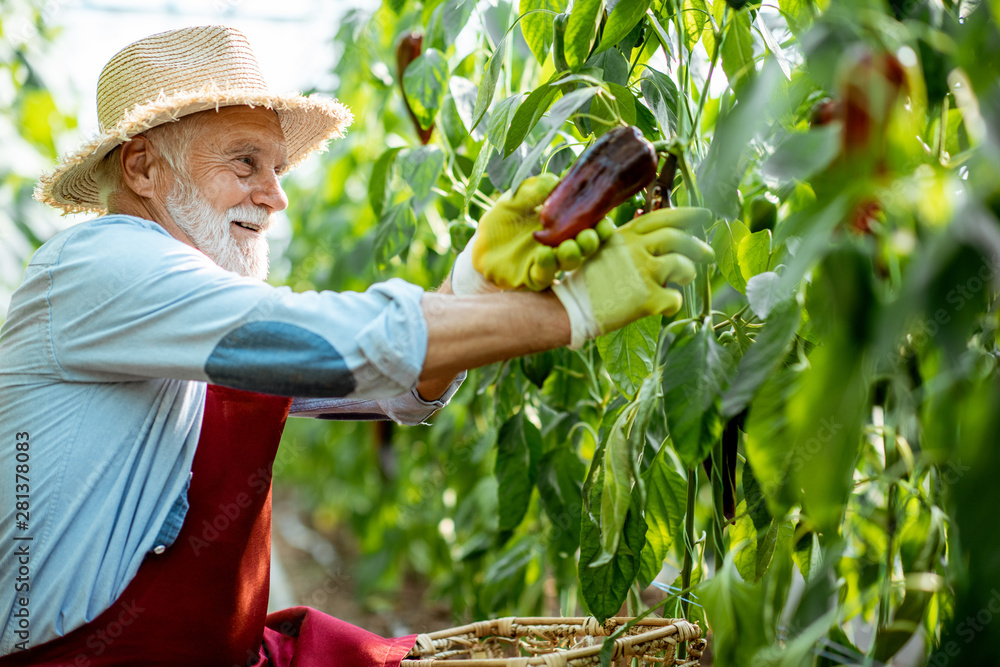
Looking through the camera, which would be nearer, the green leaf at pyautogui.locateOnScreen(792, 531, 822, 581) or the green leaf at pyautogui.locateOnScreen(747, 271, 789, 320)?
the green leaf at pyautogui.locateOnScreen(747, 271, 789, 320)

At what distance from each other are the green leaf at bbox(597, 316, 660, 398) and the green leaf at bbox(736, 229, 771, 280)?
0.14 meters

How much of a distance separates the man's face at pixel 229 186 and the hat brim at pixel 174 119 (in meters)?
0.03

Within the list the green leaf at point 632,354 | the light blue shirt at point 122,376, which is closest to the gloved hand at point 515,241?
the light blue shirt at point 122,376

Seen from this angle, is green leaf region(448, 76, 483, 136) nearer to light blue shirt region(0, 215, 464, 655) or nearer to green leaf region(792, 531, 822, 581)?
light blue shirt region(0, 215, 464, 655)

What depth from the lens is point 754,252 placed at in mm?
1082

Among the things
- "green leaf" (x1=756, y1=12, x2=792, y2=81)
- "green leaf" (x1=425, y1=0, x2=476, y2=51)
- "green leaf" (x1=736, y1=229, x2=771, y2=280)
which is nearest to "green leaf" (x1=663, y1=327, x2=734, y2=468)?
"green leaf" (x1=736, y1=229, x2=771, y2=280)

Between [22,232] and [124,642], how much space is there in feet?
5.08

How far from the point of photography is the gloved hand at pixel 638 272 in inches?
35.5

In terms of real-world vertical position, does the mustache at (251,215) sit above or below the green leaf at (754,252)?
above

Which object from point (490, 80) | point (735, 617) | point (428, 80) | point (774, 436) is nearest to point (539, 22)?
point (490, 80)

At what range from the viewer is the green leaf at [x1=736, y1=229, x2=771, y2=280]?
1.07 m

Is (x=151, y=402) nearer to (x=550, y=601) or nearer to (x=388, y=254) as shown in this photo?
(x=388, y=254)

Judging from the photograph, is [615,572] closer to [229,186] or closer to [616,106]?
[616,106]

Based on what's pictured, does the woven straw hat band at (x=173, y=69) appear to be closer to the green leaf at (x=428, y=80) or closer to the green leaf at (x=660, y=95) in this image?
the green leaf at (x=428, y=80)
